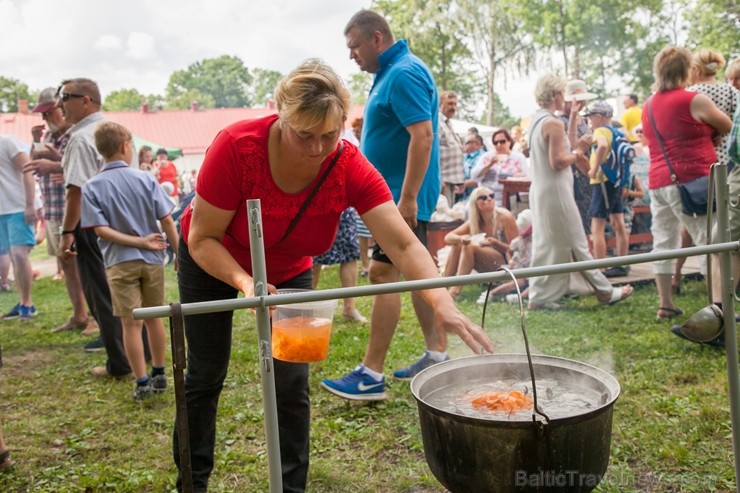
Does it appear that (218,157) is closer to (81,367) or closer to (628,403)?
(628,403)

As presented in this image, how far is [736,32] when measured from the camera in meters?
29.5

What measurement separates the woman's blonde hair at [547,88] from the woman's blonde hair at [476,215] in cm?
132

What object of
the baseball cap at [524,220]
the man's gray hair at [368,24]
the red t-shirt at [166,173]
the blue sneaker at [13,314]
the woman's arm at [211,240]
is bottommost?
the blue sneaker at [13,314]

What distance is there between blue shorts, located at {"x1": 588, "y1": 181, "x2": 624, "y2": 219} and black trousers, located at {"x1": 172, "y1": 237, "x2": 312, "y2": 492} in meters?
5.09

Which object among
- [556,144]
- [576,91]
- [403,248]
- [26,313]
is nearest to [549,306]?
[556,144]

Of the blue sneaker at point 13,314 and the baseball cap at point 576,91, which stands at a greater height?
the baseball cap at point 576,91

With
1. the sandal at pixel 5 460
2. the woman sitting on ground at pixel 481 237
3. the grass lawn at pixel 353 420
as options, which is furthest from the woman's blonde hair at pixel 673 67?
the sandal at pixel 5 460

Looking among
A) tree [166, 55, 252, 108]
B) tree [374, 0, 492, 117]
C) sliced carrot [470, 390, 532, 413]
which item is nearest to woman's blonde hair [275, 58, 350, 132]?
sliced carrot [470, 390, 532, 413]

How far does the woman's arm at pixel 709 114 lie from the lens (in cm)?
489

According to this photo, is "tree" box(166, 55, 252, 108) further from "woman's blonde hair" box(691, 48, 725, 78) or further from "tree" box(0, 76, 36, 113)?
"woman's blonde hair" box(691, 48, 725, 78)

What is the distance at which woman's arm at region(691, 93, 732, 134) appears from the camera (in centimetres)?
489

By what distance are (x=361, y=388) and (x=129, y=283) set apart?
1.65 m

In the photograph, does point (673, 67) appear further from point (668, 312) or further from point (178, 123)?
point (178, 123)

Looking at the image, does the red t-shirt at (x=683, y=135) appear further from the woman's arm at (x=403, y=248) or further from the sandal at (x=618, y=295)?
the woman's arm at (x=403, y=248)
